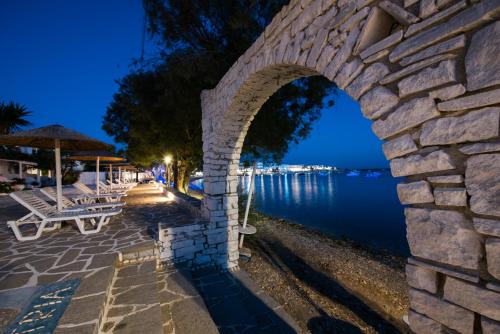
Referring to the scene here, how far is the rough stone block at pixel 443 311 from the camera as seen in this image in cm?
112

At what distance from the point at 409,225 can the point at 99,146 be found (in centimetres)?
602

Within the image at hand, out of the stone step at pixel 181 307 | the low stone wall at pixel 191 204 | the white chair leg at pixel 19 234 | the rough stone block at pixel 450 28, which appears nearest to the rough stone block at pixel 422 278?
the rough stone block at pixel 450 28

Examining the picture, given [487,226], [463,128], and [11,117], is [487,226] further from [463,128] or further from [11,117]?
[11,117]

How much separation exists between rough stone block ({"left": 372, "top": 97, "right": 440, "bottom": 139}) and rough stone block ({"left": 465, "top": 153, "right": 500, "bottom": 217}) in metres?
0.31

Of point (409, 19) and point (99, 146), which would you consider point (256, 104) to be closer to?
point (409, 19)

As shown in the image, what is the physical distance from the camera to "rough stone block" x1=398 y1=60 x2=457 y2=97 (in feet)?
3.67

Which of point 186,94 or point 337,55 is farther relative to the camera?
point 186,94

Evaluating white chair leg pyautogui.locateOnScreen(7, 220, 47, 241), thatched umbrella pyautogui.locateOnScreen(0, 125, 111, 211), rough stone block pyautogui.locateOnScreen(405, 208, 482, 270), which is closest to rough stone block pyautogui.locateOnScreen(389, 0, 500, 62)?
rough stone block pyautogui.locateOnScreen(405, 208, 482, 270)

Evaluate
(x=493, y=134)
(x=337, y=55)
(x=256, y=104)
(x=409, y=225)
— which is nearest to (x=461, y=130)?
(x=493, y=134)

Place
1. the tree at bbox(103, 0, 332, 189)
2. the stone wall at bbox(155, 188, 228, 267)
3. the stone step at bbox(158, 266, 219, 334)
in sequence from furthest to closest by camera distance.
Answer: the tree at bbox(103, 0, 332, 189)
the stone wall at bbox(155, 188, 228, 267)
the stone step at bbox(158, 266, 219, 334)

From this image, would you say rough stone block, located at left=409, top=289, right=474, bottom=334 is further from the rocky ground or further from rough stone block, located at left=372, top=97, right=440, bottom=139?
the rocky ground

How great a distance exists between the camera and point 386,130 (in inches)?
56.6

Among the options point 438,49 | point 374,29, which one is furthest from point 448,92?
point 374,29

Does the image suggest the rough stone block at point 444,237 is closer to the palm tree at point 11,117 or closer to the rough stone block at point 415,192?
the rough stone block at point 415,192
